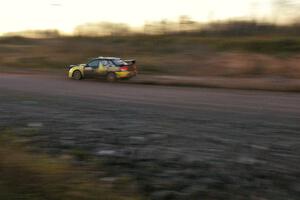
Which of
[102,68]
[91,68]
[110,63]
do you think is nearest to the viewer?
[110,63]

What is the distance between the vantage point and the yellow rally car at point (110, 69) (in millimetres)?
24000

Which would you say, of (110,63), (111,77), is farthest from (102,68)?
(111,77)

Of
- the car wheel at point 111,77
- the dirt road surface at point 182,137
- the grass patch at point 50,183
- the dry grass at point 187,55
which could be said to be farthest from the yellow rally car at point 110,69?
the grass patch at point 50,183

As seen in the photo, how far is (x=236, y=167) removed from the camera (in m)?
6.96

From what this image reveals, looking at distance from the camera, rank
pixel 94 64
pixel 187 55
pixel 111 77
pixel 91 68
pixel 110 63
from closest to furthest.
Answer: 1. pixel 111 77
2. pixel 110 63
3. pixel 94 64
4. pixel 91 68
5. pixel 187 55

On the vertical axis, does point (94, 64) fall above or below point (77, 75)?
above

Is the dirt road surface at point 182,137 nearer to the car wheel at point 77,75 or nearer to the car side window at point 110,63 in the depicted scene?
the car side window at point 110,63

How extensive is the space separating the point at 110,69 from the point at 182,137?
51.2 feet

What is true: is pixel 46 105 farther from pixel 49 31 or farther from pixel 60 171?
pixel 49 31

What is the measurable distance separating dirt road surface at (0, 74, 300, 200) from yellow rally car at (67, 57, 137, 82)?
728 cm

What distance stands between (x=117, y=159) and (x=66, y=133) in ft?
8.97

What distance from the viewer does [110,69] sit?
2433cm

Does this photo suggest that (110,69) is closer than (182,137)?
No

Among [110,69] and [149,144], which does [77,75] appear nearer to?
[110,69]
